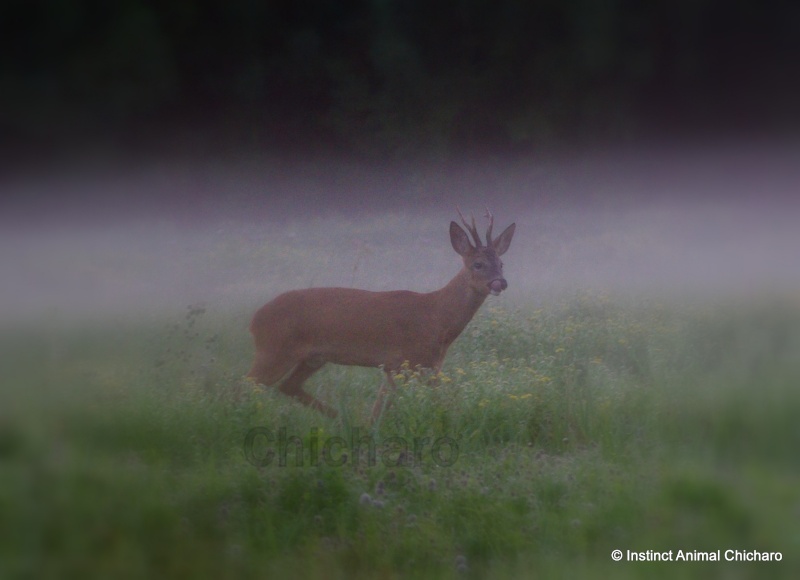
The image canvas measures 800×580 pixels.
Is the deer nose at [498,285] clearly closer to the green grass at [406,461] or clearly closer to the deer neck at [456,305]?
the deer neck at [456,305]

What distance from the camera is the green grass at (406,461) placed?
4.09 m

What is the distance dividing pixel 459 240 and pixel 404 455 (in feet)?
5.89

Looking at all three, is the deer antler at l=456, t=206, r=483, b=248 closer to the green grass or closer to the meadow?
the meadow

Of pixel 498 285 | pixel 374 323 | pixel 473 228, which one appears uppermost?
pixel 473 228

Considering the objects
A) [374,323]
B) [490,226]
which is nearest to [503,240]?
[490,226]

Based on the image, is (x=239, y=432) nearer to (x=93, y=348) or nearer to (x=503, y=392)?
(x=93, y=348)

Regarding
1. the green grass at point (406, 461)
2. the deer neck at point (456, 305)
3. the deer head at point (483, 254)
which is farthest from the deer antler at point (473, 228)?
the green grass at point (406, 461)

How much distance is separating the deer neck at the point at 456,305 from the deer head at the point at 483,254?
0.09 m

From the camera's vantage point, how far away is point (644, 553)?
4.06 metres

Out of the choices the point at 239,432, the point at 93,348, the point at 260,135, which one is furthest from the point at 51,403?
the point at 260,135

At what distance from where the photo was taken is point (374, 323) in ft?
20.3

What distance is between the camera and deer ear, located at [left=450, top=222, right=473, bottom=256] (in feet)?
19.5

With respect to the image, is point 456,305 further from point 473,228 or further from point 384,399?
point 384,399

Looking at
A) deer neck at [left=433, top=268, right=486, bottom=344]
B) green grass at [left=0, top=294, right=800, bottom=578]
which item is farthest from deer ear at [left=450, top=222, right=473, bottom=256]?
green grass at [left=0, top=294, right=800, bottom=578]
